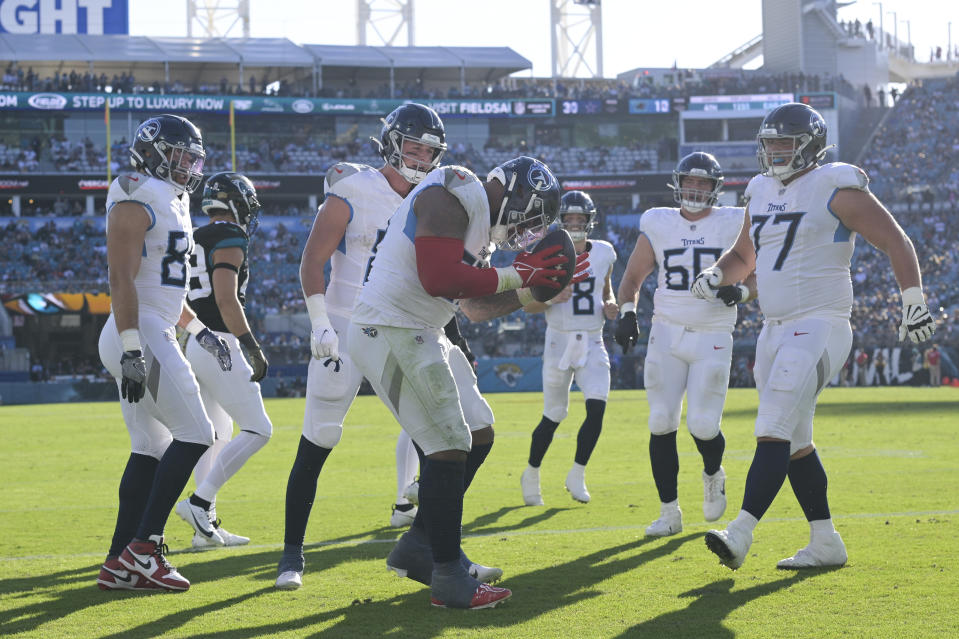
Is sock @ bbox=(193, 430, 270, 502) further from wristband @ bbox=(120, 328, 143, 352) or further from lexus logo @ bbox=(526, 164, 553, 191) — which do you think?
lexus logo @ bbox=(526, 164, 553, 191)

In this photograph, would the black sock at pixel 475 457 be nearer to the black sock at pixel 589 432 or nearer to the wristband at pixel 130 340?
the wristband at pixel 130 340

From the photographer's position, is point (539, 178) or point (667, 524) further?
point (667, 524)

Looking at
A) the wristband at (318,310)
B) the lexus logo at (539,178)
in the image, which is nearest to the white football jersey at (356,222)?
the wristband at (318,310)

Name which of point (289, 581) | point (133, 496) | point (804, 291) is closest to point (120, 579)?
point (133, 496)

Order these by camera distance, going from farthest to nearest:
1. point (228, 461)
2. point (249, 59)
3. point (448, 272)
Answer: point (249, 59), point (228, 461), point (448, 272)

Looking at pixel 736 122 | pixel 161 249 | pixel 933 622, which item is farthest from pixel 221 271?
pixel 736 122

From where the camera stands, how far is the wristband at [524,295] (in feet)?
16.5

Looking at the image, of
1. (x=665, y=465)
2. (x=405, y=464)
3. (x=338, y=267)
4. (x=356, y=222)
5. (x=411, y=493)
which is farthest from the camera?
(x=405, y=464)

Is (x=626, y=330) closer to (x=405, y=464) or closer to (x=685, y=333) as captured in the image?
(x=685, y=333)

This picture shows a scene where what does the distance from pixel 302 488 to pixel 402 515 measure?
1.93 m

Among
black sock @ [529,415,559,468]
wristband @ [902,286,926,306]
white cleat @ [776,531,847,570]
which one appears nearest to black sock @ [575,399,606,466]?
black sock @ [529,415,559,468]

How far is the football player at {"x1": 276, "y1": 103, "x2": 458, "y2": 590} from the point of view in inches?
225

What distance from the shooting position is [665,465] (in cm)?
730

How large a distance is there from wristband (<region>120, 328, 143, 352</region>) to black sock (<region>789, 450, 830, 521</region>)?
342 cm
